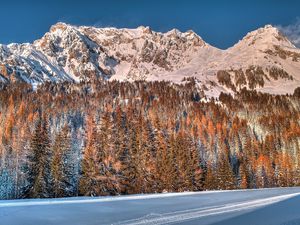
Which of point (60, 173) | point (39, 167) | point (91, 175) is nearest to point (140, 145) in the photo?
point (91, 175)

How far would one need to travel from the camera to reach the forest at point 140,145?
Answer: 156ft

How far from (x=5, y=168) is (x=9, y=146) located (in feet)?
90.7

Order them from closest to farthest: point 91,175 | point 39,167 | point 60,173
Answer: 1. point 39,167
2. point 60,173
3. point 91,175

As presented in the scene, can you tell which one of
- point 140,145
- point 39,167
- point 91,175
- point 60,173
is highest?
point 140,145

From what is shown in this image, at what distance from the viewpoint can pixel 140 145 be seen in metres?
63.3

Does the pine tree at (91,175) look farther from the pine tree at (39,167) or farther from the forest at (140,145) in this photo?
the pine tree at (39,167)

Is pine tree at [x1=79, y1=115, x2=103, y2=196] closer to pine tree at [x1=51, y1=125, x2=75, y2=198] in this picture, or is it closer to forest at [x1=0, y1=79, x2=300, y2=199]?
forest at [x1=0, y1=79, x2=300, y2=199]

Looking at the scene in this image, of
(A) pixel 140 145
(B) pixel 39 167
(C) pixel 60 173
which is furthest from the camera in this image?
(A) pixel 140 145

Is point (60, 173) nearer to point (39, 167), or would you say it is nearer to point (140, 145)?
point (39, 167)

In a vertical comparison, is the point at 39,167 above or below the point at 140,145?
below

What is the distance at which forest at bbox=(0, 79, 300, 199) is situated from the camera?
1868 inches

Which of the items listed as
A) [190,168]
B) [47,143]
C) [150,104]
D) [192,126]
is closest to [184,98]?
[150,104]

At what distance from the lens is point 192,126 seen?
13638cm

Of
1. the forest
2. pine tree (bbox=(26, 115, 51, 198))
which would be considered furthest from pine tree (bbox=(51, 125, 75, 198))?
pine tree (bbox=(26, 115, 51, 198))
